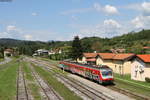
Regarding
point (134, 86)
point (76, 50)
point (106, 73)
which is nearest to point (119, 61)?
point (106, 73)

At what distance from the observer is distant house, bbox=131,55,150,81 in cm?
3808

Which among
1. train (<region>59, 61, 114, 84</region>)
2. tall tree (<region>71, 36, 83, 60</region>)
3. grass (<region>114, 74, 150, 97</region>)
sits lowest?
grass (<region>114, 74, 150, 97</region>)

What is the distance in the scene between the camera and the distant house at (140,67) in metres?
38.1

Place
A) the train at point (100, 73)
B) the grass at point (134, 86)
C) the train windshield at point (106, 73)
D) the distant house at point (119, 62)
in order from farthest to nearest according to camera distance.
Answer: the distant house at point (119, 62) < the train windshield at point (106, 73) < the train at point (100, 73) < the grass at point (134, 86)

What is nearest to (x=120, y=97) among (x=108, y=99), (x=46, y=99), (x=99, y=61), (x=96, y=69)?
(x=108, y=99)

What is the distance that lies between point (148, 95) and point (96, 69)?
39.9 feet

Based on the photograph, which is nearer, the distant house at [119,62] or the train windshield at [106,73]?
the train windshield at [106,73]

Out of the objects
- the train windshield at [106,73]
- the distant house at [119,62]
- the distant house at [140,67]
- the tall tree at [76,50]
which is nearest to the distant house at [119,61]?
the distant house at [119,62]

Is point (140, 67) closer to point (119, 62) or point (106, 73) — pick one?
point (106, 73)

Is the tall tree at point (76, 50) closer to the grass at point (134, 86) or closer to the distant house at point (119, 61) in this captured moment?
the distant house at point (119, 61)

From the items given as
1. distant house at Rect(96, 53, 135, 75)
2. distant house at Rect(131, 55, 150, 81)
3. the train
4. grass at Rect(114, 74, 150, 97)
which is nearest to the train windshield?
the train

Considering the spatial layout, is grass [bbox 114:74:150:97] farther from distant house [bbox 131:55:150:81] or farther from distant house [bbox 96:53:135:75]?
distant house [bbox 96:53:135:75]

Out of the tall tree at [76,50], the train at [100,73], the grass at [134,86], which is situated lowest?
the grass at [134,86]

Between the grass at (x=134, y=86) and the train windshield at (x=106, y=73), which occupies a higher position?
the train windshield at (x=106, y=73)
